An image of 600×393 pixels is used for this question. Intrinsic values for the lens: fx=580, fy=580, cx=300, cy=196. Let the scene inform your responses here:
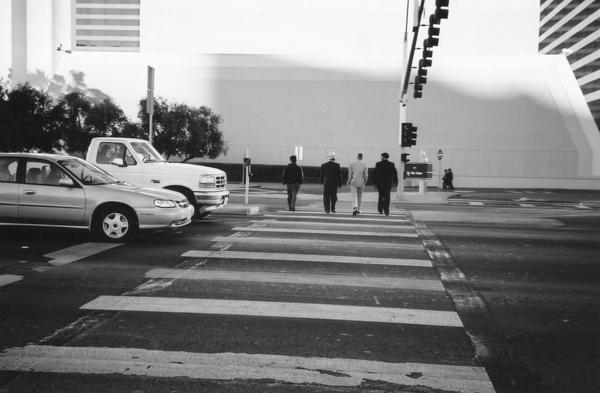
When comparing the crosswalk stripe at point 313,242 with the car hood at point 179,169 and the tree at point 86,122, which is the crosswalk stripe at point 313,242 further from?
the tree at point 86,122

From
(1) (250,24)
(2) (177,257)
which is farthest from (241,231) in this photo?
(1) (250,24)

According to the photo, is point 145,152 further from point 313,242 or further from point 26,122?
point 26,122

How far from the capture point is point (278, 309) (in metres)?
5.73

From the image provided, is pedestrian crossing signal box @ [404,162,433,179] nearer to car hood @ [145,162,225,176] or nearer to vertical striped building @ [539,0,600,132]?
car hood @ [145,162,225,176]

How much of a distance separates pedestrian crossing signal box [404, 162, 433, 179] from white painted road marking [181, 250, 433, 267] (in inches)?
721

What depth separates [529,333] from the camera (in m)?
5.05

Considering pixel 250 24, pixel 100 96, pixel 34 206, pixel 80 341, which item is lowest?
pixel 80 341

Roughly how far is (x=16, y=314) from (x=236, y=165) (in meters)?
44.0

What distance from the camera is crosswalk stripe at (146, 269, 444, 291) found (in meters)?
6.95

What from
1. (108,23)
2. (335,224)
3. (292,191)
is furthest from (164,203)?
(108,23)

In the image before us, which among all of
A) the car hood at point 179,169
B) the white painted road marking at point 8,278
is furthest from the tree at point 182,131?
the white painted road marking at point 8,278

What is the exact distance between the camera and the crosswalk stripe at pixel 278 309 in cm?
545

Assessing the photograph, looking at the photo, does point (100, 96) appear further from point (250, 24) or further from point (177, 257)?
point (177, 257)

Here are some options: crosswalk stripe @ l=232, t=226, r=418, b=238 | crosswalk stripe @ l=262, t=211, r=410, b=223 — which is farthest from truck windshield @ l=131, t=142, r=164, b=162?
crosswalk stripe @ l=262, t=211, r=410, b=223
